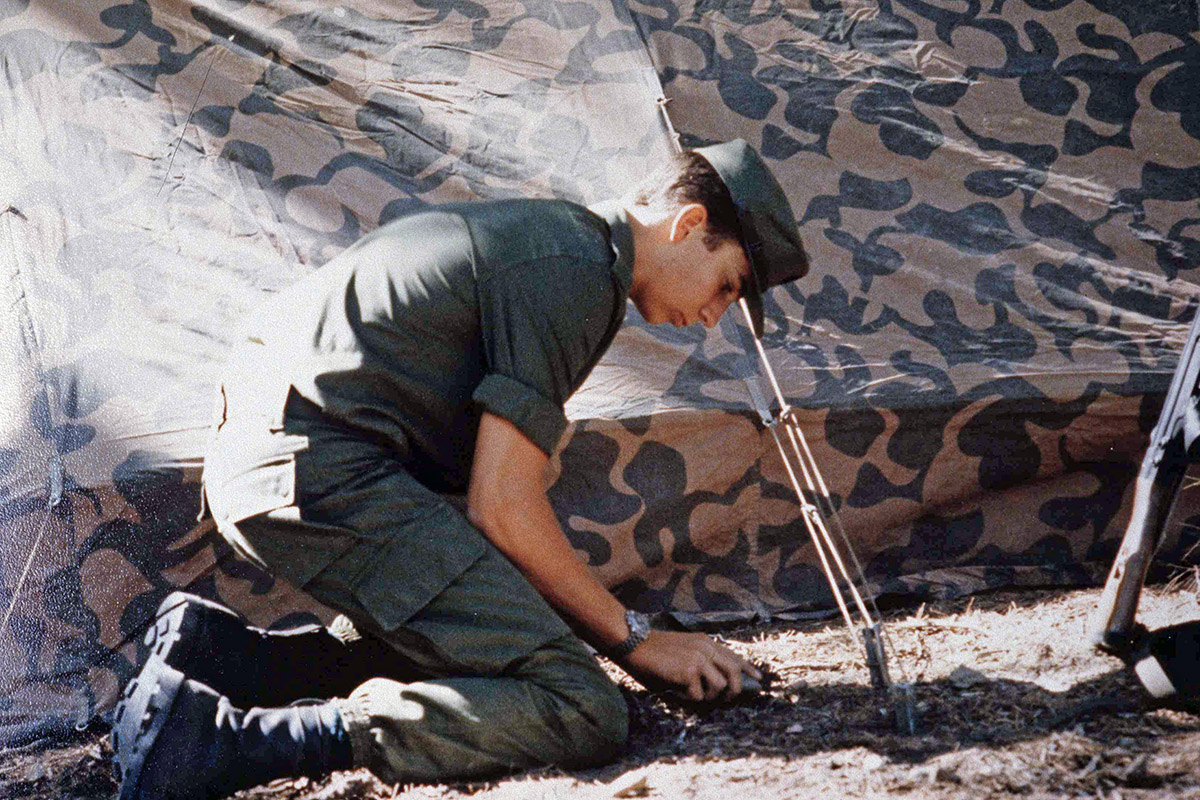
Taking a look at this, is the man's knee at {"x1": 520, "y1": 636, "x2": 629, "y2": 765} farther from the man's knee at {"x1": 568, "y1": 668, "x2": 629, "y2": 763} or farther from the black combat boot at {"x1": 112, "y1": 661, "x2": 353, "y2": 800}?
the black combat boot at {"x1": 112, "y1": 661, "x2": 353, "y2": 800}

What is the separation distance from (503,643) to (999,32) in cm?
218

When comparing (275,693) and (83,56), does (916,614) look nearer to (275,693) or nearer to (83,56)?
(275,693)

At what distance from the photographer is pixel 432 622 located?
2066 millimetres

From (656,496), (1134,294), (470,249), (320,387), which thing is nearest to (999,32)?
(1134,294)

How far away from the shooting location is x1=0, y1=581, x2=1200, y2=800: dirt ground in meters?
1.82

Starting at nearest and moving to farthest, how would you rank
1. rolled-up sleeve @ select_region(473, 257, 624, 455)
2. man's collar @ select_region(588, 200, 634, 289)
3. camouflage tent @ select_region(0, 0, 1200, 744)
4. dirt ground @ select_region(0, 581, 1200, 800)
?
dirt ground @ select_region(0, 581, 1200, 800)
rolled-up sleeve @ select_region(473, 257, 624, 455)
man's collar @ select_region(588, 200, 634, 289)
camouflage tent @ select_region(0, 0, 1200, 744)

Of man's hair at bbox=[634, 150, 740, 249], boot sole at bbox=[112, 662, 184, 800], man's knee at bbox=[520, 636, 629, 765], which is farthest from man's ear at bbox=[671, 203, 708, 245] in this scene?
boot sole at bbox=[112, 662, 184, 800]

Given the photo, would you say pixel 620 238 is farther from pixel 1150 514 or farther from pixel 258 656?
pixel 1150 514

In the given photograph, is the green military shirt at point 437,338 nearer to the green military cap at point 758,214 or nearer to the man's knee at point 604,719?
the green military cap at point 758,214

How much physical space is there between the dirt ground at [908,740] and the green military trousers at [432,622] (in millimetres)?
62

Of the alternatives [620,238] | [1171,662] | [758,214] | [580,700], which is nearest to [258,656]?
[580,700]

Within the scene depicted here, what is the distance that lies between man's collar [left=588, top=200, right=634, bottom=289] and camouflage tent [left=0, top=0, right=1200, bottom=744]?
28.6 inches

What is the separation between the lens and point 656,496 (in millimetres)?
2941

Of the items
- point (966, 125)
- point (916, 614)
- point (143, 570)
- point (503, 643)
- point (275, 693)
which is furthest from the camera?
point (966, 125)
